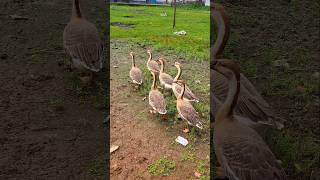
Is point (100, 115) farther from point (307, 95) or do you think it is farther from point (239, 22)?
point (239, 22)

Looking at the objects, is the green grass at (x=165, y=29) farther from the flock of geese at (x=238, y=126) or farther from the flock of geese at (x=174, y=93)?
the flock of geese at (x=238, y=126)


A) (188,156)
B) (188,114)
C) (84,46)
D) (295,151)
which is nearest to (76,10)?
(84,46)

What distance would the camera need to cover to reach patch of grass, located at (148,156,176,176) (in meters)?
5.20

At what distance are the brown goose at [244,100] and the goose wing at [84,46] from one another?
2.10 m

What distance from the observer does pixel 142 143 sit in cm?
577

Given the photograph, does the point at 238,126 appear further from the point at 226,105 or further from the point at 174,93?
the point at 174,93

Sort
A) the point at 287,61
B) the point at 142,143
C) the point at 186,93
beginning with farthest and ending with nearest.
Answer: the point at 287,61 < the point at 186,93 < the point at 142,143

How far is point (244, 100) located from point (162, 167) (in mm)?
1444

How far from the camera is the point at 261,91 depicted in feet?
24.2

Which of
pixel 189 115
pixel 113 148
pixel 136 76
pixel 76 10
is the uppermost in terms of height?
pixel 76 10

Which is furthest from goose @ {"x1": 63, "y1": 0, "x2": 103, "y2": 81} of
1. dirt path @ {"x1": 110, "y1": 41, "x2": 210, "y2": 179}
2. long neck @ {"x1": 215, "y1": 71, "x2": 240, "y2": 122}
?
long neck @ {"x1": 215, "y1": 71, "x2": 240, "y2": 122}

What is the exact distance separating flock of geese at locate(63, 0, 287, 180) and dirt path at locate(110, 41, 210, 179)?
0.85 feet

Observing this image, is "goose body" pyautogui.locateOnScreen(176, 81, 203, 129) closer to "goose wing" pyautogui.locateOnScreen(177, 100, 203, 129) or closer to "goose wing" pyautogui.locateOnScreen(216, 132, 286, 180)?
"goose wing" pyautogui.locateOnScreen(177, 100, 203, 129)

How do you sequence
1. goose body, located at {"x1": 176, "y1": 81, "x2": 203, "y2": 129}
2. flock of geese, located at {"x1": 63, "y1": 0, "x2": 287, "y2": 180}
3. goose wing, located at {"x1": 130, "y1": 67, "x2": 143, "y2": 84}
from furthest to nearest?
goose wing, located at {"x1": 130, "y1": 67, "x2": 143, "y2": 84} < goose body, located at {"x1": 176, "y1": 81, "x2": 203, "y2": 129} < flock of geese, located at {"x1": 63, "y1": 0, "x2": 287, "y2": 180}
